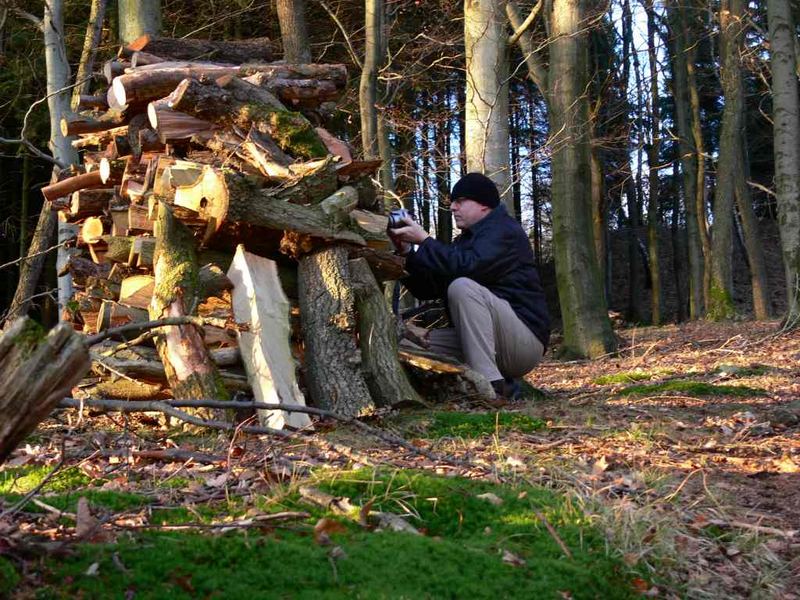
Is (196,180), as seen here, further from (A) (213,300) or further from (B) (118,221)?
(B) (118,221)

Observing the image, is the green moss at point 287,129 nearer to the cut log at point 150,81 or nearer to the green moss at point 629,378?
the cut log at point 150,81

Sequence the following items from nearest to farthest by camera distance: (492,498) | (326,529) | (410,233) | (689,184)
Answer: (326,529) < (492,498) < (410,233) < (689,184)

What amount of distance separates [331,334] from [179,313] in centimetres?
95

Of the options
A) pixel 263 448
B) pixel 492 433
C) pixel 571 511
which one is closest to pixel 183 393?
pixel 263 448

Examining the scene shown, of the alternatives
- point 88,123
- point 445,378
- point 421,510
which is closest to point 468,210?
point 445,378

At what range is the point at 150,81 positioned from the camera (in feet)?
22.0

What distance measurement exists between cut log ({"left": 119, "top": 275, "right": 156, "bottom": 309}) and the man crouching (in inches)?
70.7

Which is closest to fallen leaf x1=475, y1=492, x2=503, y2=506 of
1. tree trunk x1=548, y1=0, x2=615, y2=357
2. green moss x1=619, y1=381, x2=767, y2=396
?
green moss x1=619, y1=381, x2=767, y2=396

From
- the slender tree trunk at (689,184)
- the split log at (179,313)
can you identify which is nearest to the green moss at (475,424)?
the split log at (179,313)

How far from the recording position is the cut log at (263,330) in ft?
17.3

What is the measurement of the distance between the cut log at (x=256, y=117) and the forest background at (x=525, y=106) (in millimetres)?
3391

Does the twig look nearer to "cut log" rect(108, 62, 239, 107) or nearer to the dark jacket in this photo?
the dark jacket

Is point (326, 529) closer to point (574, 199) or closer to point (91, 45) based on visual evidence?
point (574, 199)

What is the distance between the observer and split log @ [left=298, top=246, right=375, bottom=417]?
538 centimetres
